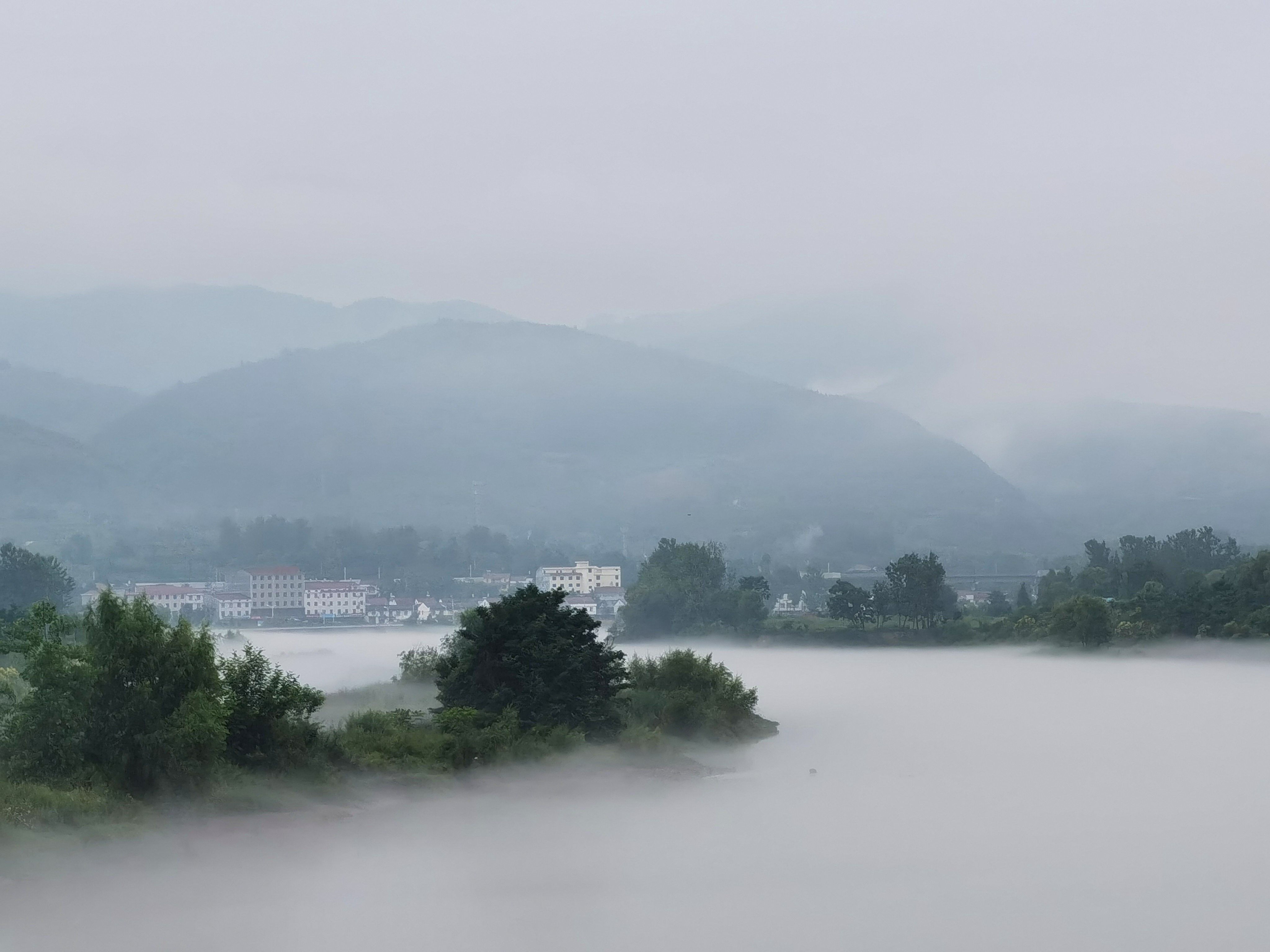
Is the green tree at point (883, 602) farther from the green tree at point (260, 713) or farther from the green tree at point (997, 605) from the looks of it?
the green tree at point (260, 713)

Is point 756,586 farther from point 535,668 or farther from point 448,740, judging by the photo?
point 448,740

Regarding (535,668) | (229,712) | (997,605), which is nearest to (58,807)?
(229,712)

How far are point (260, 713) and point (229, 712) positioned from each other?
8.23 feet

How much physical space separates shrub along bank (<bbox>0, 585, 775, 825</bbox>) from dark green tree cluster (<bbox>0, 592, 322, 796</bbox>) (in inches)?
1.5

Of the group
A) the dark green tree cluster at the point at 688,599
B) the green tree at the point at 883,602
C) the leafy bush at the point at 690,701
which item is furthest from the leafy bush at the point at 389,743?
the dark green tree cluster at the point at 688,599

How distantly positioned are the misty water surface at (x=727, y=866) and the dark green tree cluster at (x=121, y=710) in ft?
7.06

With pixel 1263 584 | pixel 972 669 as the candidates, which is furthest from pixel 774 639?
pixel 1263 584

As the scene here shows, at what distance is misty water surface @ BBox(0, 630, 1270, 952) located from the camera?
30.6 m

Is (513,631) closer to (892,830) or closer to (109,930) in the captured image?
(892,830)

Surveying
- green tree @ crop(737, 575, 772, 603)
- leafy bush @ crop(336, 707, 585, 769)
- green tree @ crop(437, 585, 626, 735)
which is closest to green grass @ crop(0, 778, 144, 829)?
leafy bush @ crop(336, 707, 585, 769)

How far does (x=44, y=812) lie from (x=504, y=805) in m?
14.6

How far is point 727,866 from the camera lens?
39188mm

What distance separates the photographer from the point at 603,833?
42.0 metres

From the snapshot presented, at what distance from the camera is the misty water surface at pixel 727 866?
3061 cm
